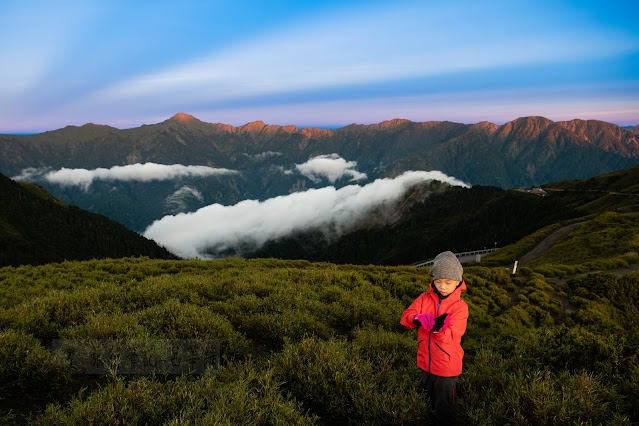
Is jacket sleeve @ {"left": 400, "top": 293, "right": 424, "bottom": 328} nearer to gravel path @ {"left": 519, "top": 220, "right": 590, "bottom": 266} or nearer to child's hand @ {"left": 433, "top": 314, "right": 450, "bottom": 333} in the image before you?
child's hand @ {"left": 433, "top": 314, "right": 450, "bottom": 333}

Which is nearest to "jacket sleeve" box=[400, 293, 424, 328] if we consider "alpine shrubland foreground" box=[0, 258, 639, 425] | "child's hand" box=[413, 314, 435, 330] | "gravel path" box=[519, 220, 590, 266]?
"child's hand" box=[413, 314, 435, 330]

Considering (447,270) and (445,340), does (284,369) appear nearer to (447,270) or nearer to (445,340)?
(445,340)

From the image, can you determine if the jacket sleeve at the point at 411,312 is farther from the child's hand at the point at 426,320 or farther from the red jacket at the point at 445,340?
the child's hand at the point at 426,320

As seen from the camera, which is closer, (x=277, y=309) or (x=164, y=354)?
(x=164, y=354)

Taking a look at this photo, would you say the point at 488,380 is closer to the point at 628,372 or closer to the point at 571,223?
the point at 628,372

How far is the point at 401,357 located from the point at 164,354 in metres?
5.00

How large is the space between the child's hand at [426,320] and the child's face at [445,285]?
55cm

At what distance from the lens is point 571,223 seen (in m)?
71.4

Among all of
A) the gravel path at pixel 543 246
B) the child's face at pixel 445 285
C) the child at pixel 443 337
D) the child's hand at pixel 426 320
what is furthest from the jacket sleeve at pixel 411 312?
the gravel path at pixel 543 246

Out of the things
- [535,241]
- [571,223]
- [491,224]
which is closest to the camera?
[535,241]

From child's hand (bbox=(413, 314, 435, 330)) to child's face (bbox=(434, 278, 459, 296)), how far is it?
0.55m

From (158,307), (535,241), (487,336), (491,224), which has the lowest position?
(491,224)

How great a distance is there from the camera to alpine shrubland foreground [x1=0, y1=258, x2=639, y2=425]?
4.48 meters

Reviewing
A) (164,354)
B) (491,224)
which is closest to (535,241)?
(164,354)
